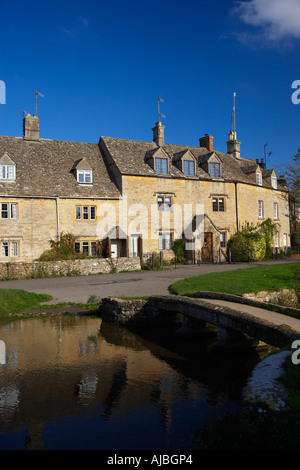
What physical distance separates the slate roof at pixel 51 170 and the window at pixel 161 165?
4519 millimetres

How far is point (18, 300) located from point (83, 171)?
17.3 metres

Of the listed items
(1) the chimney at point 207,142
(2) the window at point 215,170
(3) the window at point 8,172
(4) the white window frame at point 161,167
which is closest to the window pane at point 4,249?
(3) the window at point 8,172

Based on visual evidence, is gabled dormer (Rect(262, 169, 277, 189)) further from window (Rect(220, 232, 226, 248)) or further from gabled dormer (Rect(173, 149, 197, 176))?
gabled dormer (Rect(173, 149, 197, 176))

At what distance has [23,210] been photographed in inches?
1176

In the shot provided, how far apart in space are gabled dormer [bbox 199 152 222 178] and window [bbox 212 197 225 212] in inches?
89.3

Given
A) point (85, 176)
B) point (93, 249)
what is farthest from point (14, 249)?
point (85, 176)

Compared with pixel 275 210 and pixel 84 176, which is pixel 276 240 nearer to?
pixel 275 210

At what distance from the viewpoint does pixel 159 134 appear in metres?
40.1

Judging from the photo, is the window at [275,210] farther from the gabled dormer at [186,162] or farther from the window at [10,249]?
the window at [10,249]

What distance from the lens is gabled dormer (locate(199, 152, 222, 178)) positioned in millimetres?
38719

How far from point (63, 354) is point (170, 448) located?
19.8 feet

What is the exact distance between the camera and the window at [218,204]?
38594 mm

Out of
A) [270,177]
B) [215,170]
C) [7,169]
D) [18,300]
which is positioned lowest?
[18,300]

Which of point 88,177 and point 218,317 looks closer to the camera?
point 218,317
